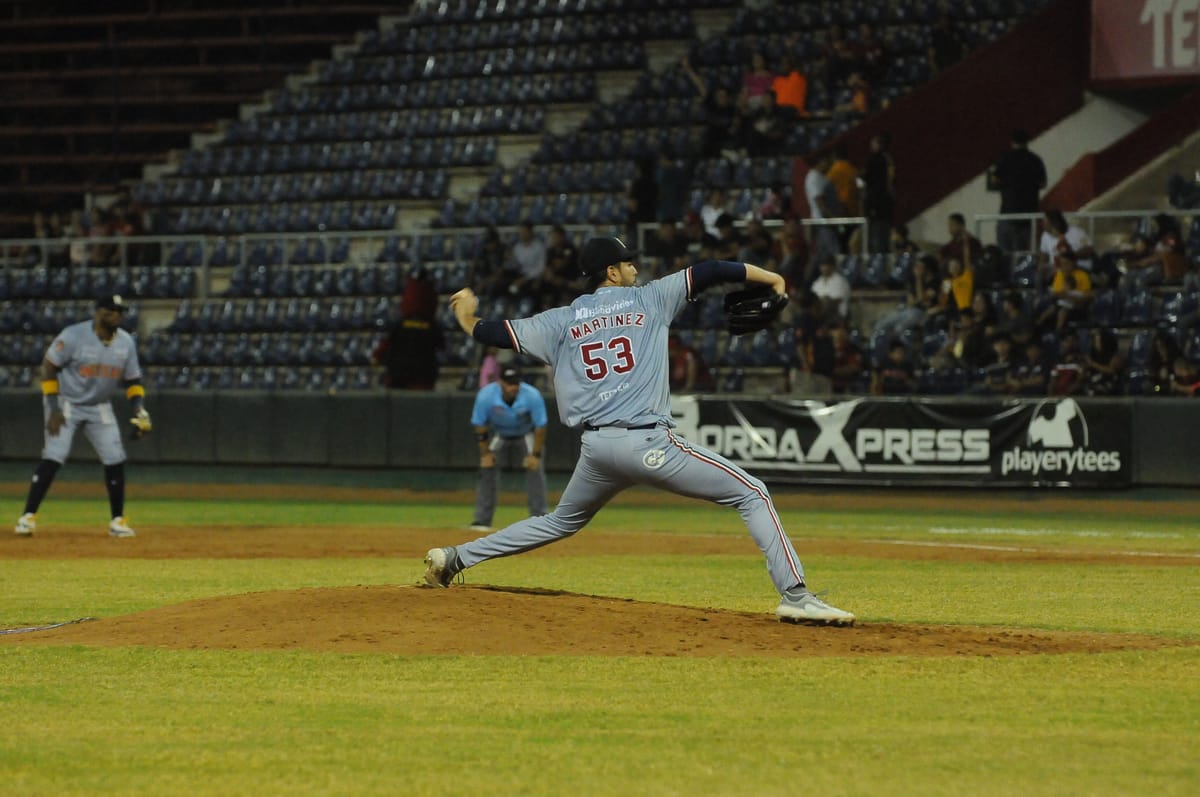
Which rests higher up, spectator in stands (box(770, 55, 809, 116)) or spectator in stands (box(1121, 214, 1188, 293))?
spectator in stands (box(770, 55, 809, 116))

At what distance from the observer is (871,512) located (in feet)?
66.7

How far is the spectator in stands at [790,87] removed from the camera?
26.3m

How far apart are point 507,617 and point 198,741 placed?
2.67 m

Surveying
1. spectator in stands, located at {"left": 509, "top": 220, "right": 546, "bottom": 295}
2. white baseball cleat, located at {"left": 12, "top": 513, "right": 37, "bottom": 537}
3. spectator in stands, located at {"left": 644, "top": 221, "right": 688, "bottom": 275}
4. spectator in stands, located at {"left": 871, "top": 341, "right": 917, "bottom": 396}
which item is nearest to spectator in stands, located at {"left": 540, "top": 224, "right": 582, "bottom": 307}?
spectator in stands, located at {"left": 509, "top": 220, "right": 546, "bottom": 295}

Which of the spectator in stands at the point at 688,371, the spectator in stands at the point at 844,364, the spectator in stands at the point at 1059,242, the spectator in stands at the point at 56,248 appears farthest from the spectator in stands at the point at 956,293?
the spectator in stands at the point at 56,248

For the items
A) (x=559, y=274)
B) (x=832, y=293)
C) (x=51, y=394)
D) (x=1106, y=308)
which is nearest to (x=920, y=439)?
(x=832, y=293)

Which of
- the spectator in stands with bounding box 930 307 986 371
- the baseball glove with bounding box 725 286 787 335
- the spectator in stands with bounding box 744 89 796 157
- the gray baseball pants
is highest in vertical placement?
the spectator in stands with bounding box 744 89 796 157

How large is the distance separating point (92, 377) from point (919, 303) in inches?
424

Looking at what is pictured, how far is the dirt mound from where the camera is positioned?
8328 millimetres

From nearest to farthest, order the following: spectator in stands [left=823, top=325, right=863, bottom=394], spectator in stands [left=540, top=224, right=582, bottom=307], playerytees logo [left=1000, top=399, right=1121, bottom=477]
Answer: playerytees logo [left=1000, top=399, right=1121, bottom=477] → spectator in stands [left=823, top=325, right=863, bottom=394] → spectator in stands [left=540, top=224, right=582, bottom=307]

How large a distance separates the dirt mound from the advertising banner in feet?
58.4

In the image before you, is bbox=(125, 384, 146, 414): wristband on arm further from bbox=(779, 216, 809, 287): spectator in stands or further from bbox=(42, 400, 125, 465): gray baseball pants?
bbox=(779, 216, 809, 287): spectator in stands

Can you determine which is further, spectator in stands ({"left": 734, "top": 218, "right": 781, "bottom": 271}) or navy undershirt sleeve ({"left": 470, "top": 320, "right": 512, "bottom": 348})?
spectator in stands ({"left": 734, "top": 218, "right": 781, "bottom": 271})

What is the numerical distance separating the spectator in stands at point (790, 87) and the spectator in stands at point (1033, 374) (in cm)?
725
